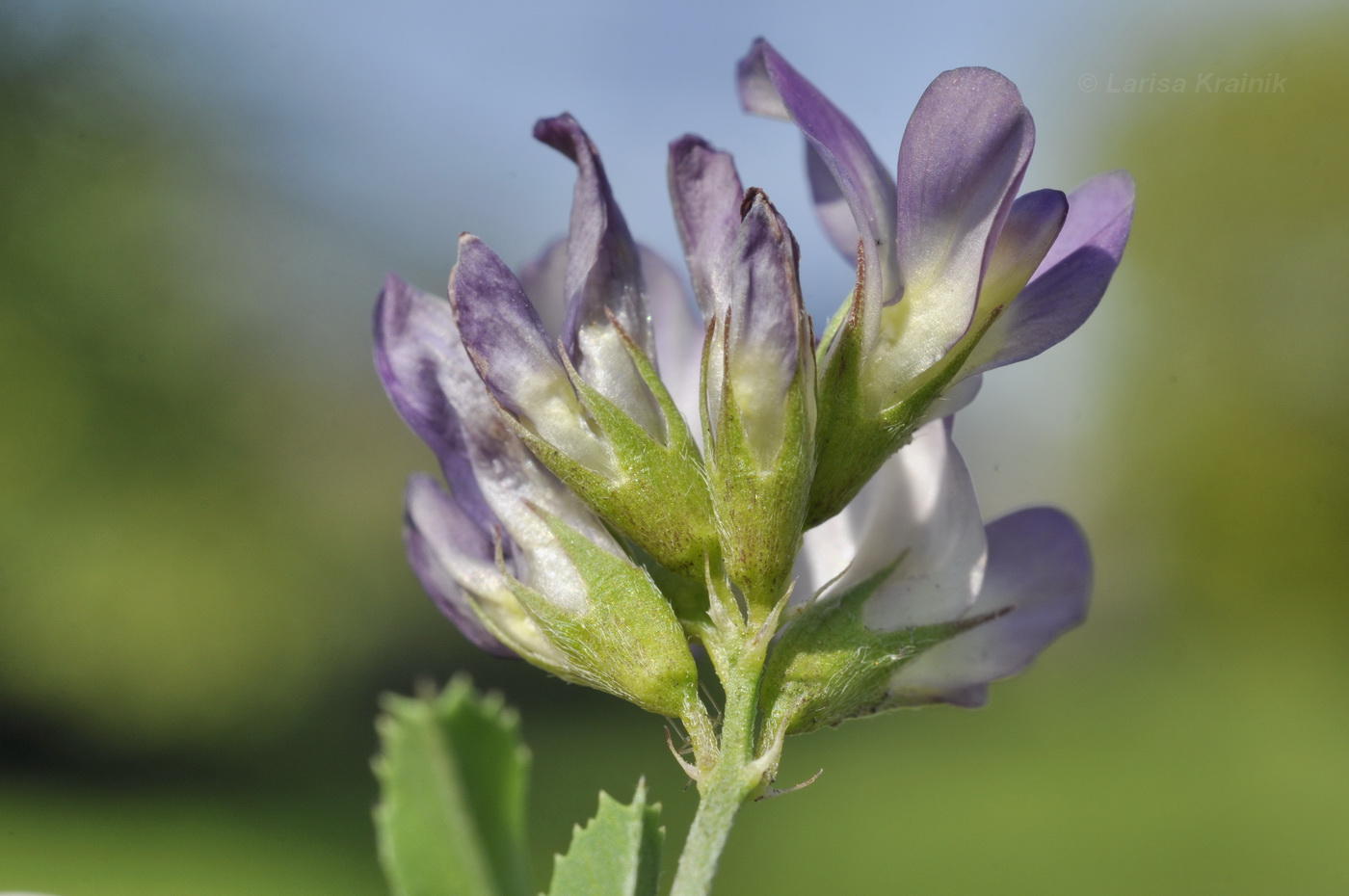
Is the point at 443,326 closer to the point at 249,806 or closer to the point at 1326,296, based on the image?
the point at 249,806

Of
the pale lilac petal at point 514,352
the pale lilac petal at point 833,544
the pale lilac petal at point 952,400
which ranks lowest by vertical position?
the pale lilac petal at point 833,544

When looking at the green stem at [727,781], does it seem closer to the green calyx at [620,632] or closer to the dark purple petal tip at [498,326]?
the green calyx at [620,632]

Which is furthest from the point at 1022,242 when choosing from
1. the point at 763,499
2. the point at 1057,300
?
the point at 763,499

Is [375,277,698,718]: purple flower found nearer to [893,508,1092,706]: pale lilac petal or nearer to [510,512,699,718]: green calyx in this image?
[510,512,699,718]: green calyx

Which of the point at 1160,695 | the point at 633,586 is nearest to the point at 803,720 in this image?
the point at 633,586

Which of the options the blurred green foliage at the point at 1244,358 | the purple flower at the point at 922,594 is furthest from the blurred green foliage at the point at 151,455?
the purple flower at the point at 922,594
